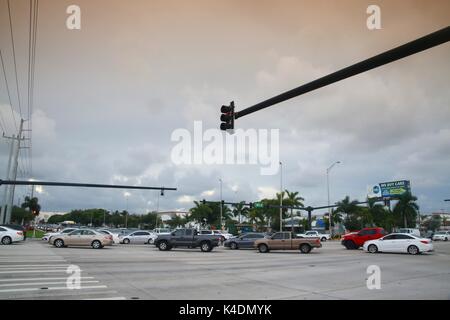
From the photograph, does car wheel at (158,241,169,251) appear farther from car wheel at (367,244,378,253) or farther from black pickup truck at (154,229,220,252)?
car wheel at (367,244,378,253)

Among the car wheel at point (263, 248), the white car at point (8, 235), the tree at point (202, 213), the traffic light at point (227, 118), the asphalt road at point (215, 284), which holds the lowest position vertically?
the car wheel at point (263, 248)

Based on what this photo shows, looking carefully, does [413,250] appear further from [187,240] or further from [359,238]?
[187,240]

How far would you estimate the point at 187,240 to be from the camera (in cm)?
2884

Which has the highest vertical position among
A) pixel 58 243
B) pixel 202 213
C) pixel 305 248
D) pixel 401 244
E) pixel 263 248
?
pixel 202 213

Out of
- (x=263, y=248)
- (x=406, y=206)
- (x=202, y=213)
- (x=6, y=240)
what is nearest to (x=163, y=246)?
(x=263, y=248)

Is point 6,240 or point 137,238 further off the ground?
point 6,240

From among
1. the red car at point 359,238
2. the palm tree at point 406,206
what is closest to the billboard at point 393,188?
the palm tree at point 406,206

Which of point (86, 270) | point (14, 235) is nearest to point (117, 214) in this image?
point (14, 235)

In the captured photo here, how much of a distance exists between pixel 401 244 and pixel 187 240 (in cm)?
1601

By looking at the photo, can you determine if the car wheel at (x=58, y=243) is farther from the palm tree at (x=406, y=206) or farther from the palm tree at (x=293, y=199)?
the palm tree at (x=406, y=206)

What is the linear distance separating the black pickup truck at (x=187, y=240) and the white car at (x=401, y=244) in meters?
11.9

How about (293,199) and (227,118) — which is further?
(293,199)

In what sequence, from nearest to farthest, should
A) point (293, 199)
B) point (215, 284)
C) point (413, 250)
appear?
point (215, 284), point (413, 250), point (293, 199)

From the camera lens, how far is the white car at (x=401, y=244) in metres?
25.2
